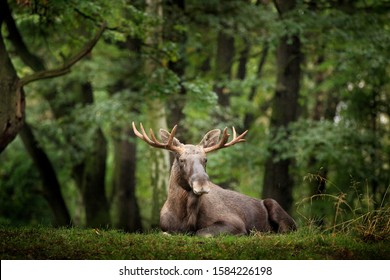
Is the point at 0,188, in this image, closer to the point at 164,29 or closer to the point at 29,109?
the point at 29,109

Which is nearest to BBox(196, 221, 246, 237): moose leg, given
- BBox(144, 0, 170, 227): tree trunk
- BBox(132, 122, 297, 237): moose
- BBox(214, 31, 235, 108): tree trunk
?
BBox(132, 122, 297, 237): moose

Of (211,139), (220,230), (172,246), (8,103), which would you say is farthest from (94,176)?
(172,246)

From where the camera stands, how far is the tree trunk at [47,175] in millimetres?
22609

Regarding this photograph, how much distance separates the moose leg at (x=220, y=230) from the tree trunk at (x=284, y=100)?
7287 millimetres

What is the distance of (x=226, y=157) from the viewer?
818 inches

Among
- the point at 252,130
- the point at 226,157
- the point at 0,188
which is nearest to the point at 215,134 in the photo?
the point at 226,157

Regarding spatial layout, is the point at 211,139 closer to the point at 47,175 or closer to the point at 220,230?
the point at 220,230

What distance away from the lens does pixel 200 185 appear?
10969mm

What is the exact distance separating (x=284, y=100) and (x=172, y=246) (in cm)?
1055

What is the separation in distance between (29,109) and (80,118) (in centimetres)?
501

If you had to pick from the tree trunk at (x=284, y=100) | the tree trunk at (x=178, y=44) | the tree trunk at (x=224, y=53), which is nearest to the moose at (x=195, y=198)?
the tree trunk at (x=178, y=44)

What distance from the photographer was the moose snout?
1091cm

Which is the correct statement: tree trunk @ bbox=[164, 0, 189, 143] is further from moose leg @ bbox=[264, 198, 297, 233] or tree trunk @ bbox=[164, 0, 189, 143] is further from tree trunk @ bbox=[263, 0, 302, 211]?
moose leg @ bbox=[264, 198, 297, 233]

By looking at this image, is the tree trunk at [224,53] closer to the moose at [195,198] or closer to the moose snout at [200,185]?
the moose at [195,198]
